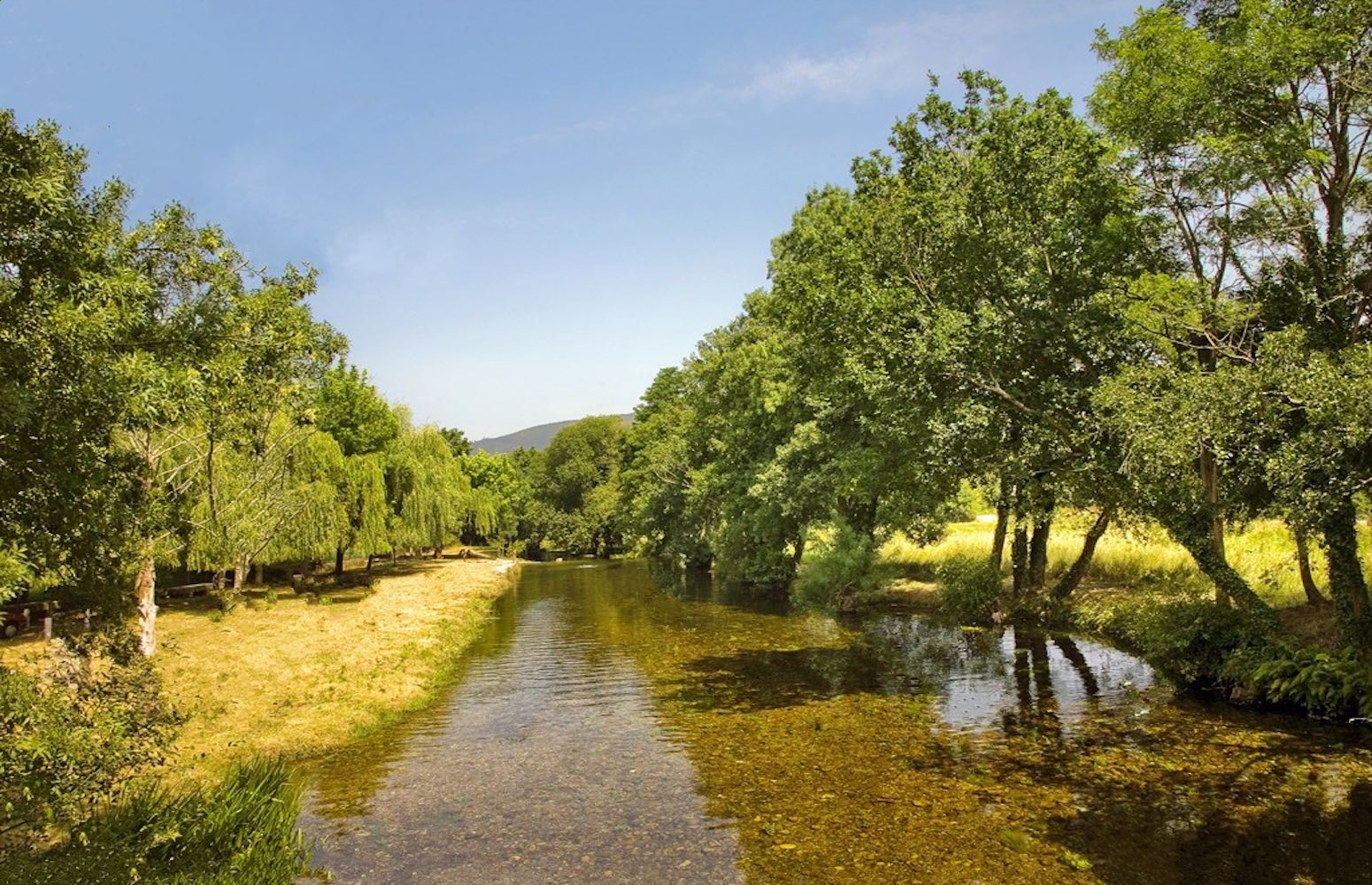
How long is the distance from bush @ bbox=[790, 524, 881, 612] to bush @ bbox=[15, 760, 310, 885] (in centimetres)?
2280

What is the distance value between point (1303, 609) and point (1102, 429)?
7.74m

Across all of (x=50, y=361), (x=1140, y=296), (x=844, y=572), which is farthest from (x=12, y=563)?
(x=844, y=572)

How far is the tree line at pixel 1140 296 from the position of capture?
42.0 ft

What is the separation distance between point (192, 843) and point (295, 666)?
1376cm

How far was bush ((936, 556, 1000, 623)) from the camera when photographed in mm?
26106

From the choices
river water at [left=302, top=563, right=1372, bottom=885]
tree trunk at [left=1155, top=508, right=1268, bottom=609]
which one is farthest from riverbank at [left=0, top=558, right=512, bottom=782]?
tree trunk at [left=1155, top=508, right=1268, bottom=609]

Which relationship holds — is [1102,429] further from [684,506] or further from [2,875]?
[684,506]

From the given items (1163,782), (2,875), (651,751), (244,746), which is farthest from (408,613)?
(1163,782)

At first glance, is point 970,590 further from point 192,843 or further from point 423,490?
point 423,490

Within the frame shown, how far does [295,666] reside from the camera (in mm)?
20984

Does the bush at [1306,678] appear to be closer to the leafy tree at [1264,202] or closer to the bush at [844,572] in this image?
the leafy tree at [1264,202]

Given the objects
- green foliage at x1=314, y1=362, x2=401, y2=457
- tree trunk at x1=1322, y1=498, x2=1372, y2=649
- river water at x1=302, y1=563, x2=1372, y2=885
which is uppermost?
green foliage at x1=314, y1=362, x2=401, y2=457

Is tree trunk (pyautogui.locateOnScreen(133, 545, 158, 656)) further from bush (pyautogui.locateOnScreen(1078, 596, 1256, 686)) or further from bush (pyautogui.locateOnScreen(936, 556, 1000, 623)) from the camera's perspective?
bush (pyautogui.locateOnScreen(1078, 596, 1256, 686))

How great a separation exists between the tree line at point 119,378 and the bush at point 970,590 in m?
22.1
